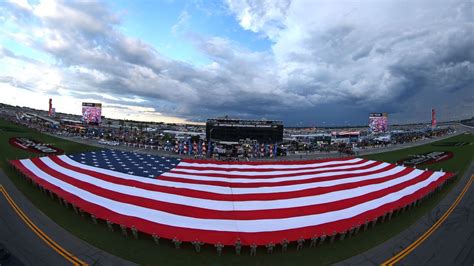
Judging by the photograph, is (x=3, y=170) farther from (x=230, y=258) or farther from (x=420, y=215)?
(x=420, y=215)

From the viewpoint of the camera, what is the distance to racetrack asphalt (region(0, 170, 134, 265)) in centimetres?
1038

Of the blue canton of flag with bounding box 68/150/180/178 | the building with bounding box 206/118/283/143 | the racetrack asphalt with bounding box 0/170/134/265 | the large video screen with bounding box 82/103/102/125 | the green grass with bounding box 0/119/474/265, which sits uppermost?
the large video screen with bounding box 82/103/102/125

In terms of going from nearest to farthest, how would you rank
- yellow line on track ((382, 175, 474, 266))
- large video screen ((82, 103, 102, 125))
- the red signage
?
yellow line on track ((382, 175, 474, 266)), the red signage, large video screen ((82, 103, 102, 125))

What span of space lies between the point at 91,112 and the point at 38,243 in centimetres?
5985

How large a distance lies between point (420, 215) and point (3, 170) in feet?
106

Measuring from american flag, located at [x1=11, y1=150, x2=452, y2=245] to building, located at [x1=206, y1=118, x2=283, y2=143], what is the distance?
118ft

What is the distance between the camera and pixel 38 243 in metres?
11.6

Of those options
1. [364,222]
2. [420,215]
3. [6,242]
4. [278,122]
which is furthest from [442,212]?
[278,122]

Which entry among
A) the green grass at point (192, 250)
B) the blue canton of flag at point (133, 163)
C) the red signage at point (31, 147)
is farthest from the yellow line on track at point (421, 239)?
the red signage at point (31, 147)

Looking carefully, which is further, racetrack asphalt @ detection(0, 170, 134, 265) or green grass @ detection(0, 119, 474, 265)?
green grass @ detection(0, 119, 474, 265)

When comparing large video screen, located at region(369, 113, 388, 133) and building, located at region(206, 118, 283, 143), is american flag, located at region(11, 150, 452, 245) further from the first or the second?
large video screen, located at region(369, 113, 388, 133)

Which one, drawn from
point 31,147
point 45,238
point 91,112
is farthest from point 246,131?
point 45,238

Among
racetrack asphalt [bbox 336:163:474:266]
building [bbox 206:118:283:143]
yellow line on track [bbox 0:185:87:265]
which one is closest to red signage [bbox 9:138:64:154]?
yellow line on track [bbox 0:185:87:265]

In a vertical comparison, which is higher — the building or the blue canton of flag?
the building
